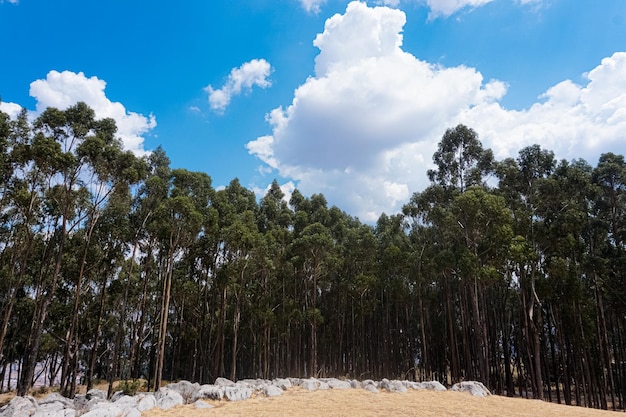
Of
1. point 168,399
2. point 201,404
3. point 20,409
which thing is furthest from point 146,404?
point 20,409

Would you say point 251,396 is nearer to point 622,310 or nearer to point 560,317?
point 560,317

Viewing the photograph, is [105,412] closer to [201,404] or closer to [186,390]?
[201,404]

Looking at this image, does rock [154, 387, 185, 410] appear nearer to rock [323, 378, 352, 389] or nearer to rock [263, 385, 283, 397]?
rock [263, 385, 283, 397]

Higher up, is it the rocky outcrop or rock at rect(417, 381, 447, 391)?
the rocky outcrop

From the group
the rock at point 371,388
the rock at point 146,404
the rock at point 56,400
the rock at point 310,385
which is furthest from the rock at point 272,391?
the rock at point 56,400

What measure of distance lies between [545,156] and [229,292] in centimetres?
2205

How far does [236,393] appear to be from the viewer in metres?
12.2

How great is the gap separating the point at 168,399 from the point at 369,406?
19.2ft

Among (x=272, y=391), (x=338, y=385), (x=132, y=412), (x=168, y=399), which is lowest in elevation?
(x=338, y=385)

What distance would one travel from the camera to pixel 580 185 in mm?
21094

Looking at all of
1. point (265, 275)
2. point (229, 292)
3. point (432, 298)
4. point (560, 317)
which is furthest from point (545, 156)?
point (229, 292)

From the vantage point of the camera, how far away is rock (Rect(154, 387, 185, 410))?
1081 cm

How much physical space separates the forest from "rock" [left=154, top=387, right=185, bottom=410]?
6.93 m

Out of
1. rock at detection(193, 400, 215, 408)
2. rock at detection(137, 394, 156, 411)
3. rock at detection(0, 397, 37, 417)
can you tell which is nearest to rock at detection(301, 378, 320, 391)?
rock at detection(193, 400, 215, 408)
